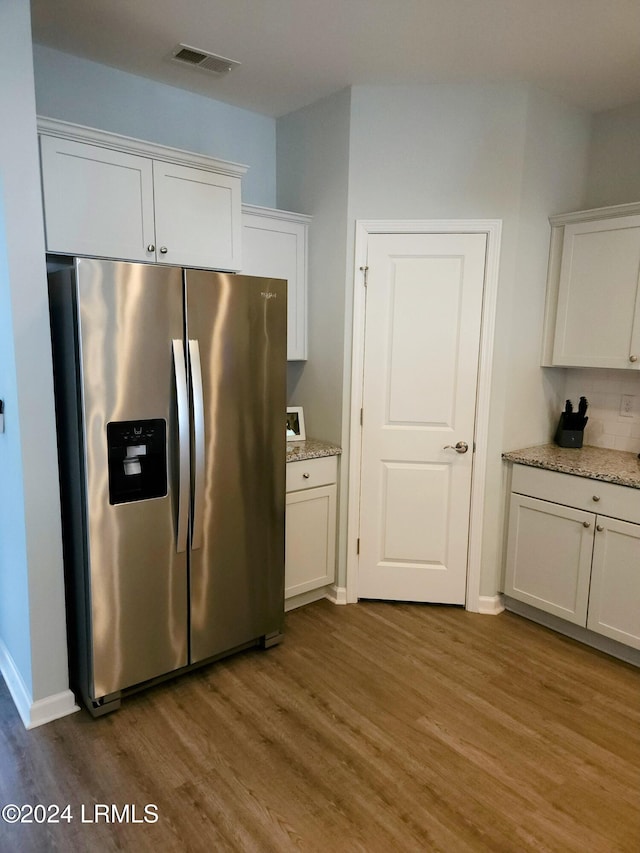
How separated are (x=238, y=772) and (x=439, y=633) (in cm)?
133

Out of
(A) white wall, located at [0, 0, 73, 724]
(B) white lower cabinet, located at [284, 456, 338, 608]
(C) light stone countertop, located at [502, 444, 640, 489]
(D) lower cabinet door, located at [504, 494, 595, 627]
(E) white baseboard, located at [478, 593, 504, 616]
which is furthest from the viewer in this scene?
(E) white baseboard, located at [478, 593, 504, 616]

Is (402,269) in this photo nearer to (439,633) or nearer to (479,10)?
(479,10)

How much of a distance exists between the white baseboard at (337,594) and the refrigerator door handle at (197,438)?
3.94 ft

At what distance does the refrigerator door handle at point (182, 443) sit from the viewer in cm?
217

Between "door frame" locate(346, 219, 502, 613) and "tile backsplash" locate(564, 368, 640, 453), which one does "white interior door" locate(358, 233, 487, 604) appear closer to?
"door frame" locate(346, 219, 502, 613)

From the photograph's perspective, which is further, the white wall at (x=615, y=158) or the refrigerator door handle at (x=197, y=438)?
the white wall at (x=615, y=158)

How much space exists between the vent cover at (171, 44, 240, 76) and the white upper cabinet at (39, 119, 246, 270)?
475 millimetres

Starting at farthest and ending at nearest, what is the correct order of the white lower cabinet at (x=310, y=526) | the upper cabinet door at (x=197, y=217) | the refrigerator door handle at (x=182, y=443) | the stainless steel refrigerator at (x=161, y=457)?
the white lower cabinet at (x=310, y=526)
the upper cabinet door at (x=197, y=217)
the refrigerator door handle at (x=182, y=443)
the stainless steel refrigerator at (x=161, y=457)

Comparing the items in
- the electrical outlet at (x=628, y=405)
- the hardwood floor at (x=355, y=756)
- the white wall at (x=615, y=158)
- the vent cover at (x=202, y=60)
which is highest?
the vent cover at (x=202, y=60)

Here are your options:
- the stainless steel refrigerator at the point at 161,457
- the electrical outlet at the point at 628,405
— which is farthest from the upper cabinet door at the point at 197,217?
the electrical outlet at the point at 628,405

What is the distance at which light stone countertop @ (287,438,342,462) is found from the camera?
295 centimetres

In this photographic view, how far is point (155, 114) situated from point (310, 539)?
2419 millimetres

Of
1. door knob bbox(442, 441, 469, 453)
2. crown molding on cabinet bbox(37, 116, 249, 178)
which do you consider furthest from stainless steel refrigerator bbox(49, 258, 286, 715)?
door knob bbox(442, 441, 469, 453)

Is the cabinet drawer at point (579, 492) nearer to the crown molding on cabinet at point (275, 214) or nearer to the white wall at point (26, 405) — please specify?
the crown molding on cabinet at point (275, 214)
